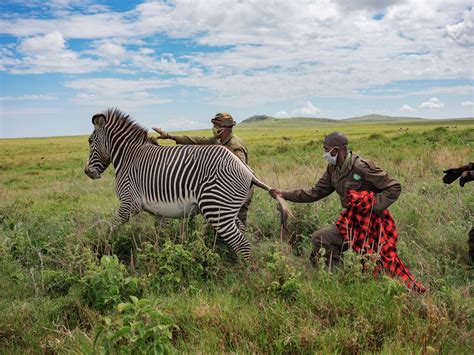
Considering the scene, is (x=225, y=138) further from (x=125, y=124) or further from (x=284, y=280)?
(x=284, y=280)

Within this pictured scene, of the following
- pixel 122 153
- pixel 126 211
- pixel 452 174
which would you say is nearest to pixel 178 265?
pixel 126 211

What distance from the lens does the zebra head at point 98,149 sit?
7.02 meters

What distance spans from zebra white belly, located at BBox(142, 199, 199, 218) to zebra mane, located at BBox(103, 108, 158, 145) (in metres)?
1.19

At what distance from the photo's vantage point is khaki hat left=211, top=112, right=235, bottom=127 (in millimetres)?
7148

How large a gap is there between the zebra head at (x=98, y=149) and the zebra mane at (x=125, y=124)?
10 centimetres

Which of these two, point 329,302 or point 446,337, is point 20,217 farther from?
point 446,337

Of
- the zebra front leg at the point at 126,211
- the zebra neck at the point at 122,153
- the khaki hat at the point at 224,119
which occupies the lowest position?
the zebra front leg at the point at 126,211

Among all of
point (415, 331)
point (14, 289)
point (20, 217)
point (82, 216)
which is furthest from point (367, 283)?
point (20, 217)

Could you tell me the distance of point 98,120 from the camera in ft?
23.0

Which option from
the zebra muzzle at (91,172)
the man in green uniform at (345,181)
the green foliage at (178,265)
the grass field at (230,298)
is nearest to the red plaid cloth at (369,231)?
the man in green uniform at (345,181)

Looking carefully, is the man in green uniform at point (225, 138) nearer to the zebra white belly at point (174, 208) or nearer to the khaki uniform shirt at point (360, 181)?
the zebra white belly at point (174, 208)

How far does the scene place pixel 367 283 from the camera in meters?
4.24

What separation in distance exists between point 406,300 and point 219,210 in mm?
2701

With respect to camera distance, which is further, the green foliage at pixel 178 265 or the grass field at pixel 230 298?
the green foliage at pixel 178 265
